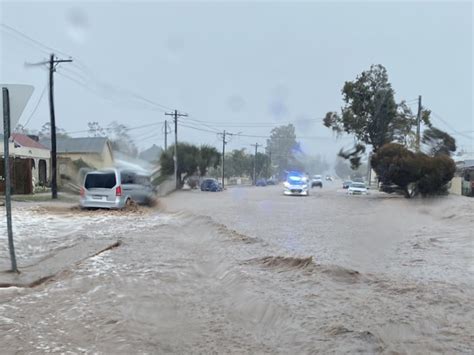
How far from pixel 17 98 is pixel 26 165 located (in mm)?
22067

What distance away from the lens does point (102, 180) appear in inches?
672

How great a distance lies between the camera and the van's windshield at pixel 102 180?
16984 millimetres

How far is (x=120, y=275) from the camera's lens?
7.14 metres

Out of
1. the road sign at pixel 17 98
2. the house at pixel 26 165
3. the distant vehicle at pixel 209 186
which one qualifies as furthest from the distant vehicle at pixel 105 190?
the distant vehicle at pixel 209 186

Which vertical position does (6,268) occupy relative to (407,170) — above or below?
below

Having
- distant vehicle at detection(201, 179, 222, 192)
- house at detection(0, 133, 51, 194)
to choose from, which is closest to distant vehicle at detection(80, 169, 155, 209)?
house at detection(0, 133, 51, 194)

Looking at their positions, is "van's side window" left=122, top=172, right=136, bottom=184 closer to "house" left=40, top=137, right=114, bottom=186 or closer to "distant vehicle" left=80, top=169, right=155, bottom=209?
"distant vehicle" left=80, top=169, right=155, bottom=209

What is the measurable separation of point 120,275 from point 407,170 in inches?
1007

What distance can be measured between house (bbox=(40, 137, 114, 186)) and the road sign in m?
15.4

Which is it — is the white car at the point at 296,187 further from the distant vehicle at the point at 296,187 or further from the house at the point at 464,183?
the house at the point at 464,183

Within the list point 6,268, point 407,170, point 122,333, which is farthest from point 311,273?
point 407,170

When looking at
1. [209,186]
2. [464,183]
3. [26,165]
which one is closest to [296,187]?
[209,186]

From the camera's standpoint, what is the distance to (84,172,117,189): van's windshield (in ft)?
55.7

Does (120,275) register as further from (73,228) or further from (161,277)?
(73,228)
